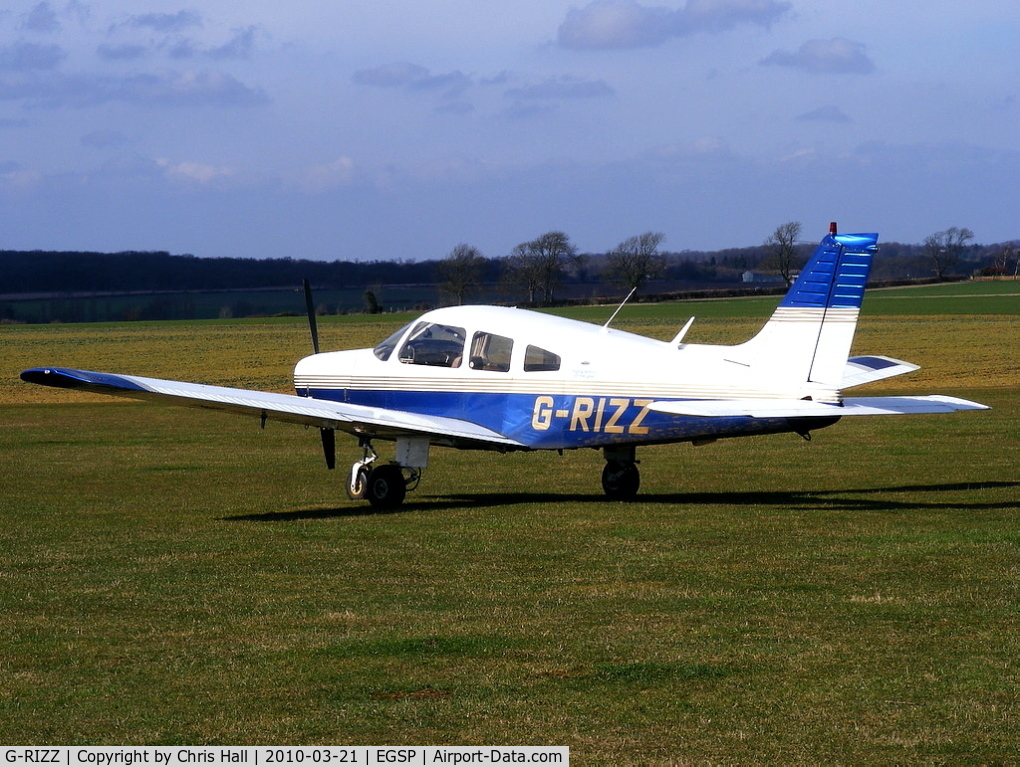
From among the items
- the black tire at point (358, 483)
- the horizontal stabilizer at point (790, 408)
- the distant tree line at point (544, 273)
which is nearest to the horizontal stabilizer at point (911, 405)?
the horizontal stabilizer at point (790, 408)

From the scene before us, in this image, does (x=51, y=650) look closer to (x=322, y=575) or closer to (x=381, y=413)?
(x=322, y=575)

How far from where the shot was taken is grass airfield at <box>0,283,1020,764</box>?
22.0 feet

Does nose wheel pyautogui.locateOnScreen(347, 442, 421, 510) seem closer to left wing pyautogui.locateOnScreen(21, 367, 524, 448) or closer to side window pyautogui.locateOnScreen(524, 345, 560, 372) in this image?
left wing pyautogui.locateOnScreen(21, 367, 524, 448)

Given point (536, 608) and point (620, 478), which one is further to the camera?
point (620, 478)

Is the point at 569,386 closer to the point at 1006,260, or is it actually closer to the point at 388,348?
the point at 388,348

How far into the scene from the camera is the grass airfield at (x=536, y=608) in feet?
22.0

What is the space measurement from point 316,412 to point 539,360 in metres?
2.46

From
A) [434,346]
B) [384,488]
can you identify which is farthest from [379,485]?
[434,346]

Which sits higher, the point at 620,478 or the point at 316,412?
the point at 316,412

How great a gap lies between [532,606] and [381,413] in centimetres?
649

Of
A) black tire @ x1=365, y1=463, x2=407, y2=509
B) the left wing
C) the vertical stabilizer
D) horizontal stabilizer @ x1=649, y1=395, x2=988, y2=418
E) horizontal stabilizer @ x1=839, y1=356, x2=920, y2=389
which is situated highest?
the vertical stabilizer

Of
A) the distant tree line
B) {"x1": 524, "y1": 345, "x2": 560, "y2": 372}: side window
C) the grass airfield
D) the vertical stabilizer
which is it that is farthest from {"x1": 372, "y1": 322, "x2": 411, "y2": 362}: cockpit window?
the distant tree line

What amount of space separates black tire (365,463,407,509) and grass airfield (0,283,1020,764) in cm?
34

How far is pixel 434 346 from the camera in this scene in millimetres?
16312
